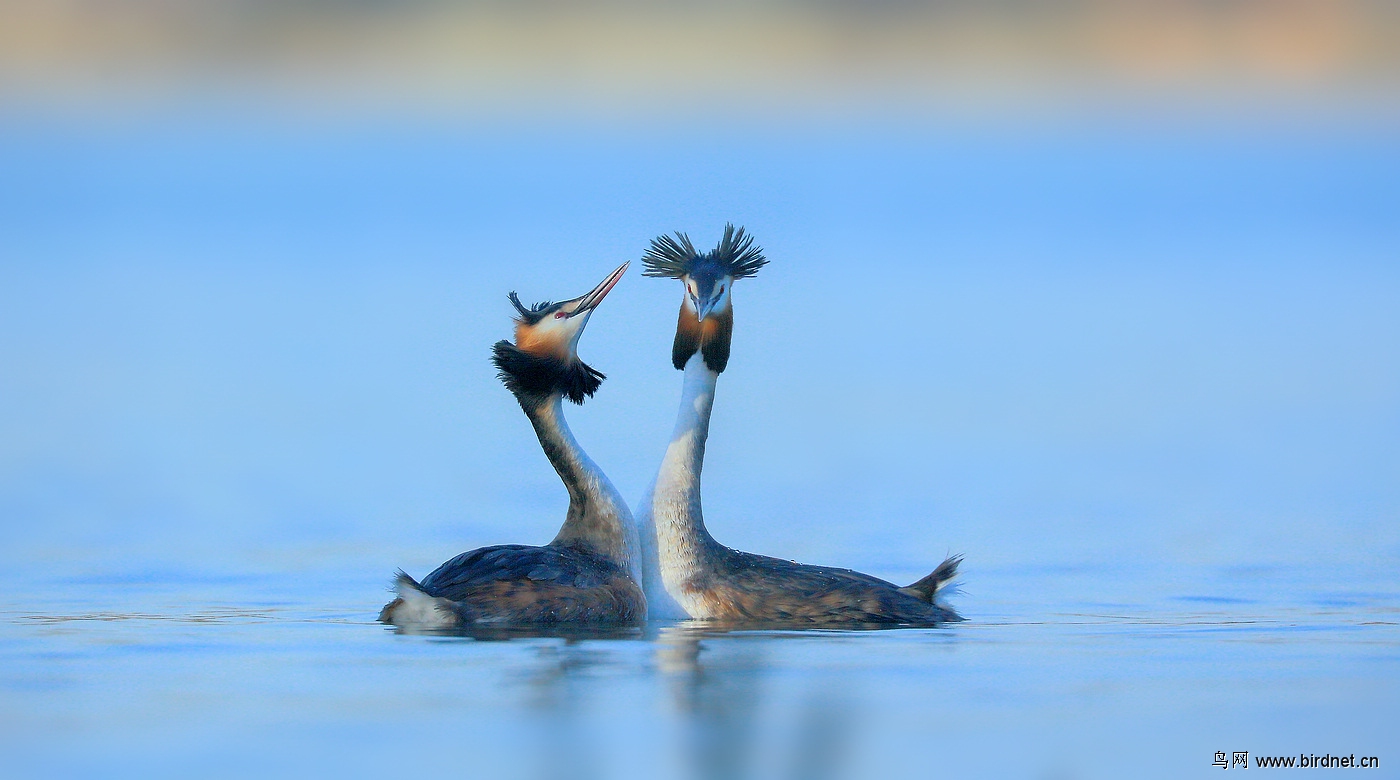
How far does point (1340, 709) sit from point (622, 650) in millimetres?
3208

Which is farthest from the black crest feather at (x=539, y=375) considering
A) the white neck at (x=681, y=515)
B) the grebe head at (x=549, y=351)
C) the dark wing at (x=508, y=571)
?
the dark wing at (x=508, y=571)

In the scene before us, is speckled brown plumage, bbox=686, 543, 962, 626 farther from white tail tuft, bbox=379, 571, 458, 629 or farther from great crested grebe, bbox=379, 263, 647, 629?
white tail tuft, bbox=379, 571, 458, 629

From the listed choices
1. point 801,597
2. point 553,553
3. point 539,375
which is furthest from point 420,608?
point 801,597

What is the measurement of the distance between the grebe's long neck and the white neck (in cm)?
16

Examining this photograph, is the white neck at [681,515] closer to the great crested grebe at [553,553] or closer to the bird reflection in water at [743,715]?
the great crested grebe at [553,553]

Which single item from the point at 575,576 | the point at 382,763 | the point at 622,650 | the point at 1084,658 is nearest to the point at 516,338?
the point at 575,576

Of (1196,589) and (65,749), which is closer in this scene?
(65,749)

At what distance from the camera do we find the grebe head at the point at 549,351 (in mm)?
12266

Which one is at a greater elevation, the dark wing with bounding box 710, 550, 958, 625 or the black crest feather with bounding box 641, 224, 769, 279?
the black crest feather with bounding box 641, 224, 769, 279

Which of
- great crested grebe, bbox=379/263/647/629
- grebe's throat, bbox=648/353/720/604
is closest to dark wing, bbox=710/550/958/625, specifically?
grebe's throat, bbox=648/353/720/604

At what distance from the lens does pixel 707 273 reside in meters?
12.4

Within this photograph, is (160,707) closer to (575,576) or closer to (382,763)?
(382,763)

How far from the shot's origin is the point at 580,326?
1230cm

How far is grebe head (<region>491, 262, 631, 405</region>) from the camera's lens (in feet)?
40.2
